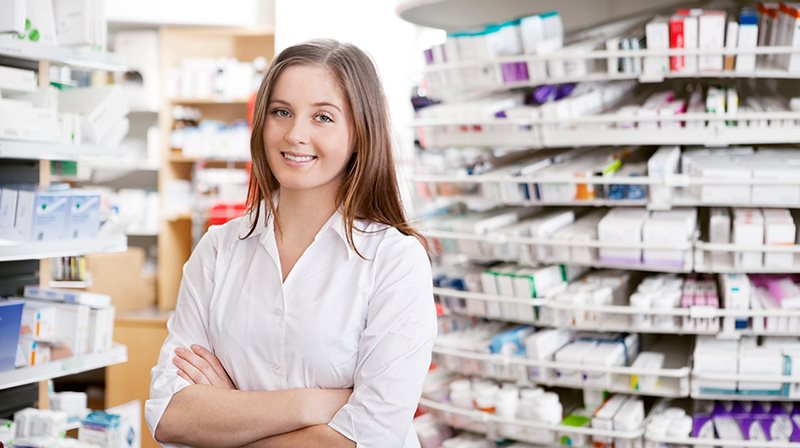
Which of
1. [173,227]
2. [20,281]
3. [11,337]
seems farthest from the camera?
[173,227]

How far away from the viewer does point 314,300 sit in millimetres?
1916

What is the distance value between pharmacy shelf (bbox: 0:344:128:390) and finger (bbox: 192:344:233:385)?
4.16ft

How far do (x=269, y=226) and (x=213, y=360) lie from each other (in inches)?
11.6

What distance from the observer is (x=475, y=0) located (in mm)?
3953

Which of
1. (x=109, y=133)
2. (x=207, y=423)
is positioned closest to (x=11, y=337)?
(x=109, y=133)

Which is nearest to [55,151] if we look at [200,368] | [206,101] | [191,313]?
[191,313]

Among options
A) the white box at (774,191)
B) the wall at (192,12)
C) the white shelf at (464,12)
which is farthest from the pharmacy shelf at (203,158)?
the white box at (774,191)

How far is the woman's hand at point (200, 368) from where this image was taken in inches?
77.1

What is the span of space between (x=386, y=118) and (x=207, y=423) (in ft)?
2.29

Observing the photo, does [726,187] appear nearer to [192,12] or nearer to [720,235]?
[720,235]

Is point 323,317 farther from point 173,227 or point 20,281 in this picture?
point 173,227

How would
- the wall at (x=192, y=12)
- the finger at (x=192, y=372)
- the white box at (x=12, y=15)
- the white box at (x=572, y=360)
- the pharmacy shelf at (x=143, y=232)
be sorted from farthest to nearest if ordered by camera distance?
the pharmacy shelf at (x=143, y=232), the wall at (x=192, y=12), the white box at (x=572, y=360), the white box at (x=12, y=15), the finger at (x=192, y=372)

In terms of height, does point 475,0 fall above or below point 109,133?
above

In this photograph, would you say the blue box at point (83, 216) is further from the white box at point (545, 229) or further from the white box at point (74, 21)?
the white box at point (545, 229)
